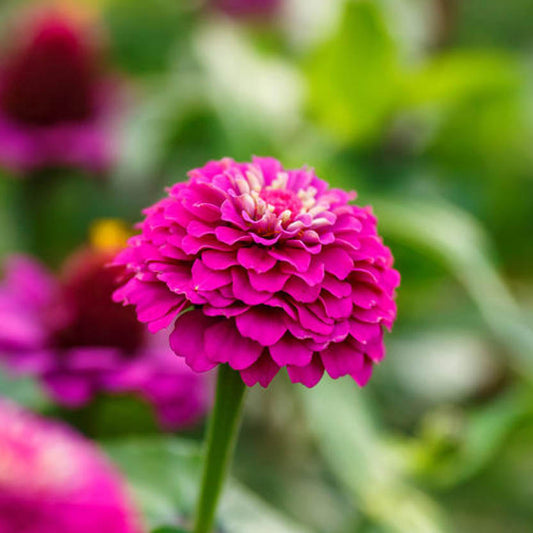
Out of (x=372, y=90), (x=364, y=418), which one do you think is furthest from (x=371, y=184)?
(x=364, y=418)

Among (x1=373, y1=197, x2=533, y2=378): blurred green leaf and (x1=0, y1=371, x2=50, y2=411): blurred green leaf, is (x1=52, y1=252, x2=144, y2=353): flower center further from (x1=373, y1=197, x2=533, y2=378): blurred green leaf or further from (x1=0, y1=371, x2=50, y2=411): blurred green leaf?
(x1=373, y1=197, x2=533, y2=378): blurred green leaf

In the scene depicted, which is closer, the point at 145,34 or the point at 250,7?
the point at 145,34

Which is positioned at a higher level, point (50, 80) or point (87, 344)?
point (50, 80)

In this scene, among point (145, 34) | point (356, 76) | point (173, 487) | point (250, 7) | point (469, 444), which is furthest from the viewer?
point (250, 7)

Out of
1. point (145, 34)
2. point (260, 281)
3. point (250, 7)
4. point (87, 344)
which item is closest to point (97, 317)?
point (87, 344)

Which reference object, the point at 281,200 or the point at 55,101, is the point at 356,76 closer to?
the point at 55,101

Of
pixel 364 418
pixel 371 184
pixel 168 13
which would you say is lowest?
pixel 364 418

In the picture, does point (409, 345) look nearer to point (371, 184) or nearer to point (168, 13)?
point (371, 184)
